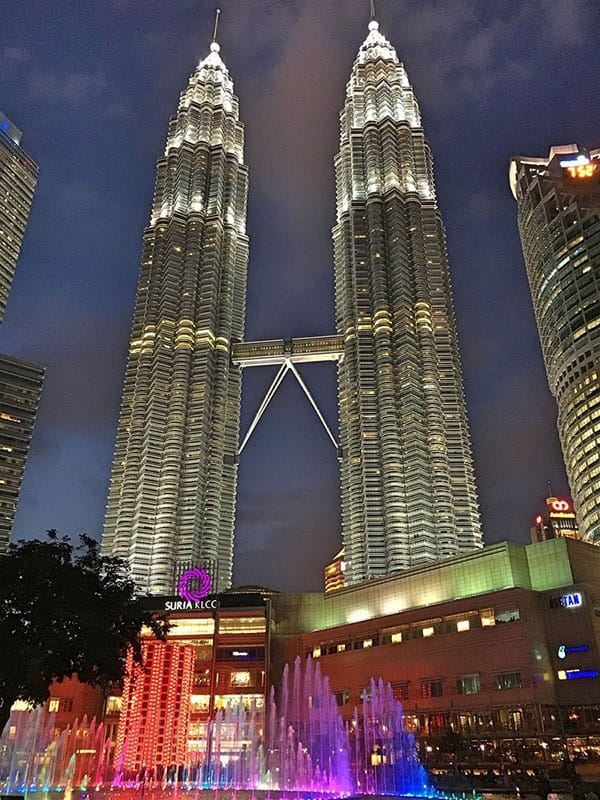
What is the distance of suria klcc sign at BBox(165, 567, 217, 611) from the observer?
4149 inches

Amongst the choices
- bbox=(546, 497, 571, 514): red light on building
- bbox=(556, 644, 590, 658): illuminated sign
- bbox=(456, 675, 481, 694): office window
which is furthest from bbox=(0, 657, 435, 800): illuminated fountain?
bbox=(546, 497, 571, 514): red light on building

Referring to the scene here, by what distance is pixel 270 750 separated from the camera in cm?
8881

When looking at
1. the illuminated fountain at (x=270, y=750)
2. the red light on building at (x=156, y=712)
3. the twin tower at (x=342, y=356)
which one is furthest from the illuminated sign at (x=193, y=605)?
the twin tower at (x=342, y=356)

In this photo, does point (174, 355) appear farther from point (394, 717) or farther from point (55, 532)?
point (55, 532)

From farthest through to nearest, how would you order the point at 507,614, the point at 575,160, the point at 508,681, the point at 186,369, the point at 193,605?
the point at 575,160 < the point at 186,369 < the point at 193,605 < the point at 507,614 < the point at 508,681

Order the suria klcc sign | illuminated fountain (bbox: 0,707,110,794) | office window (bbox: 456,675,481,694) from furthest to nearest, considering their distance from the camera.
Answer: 1. the suria klcc sign
2. office window (bbox: 456,675,481,694)
3. illuminated fountain (bbox: 0,707,110,794)

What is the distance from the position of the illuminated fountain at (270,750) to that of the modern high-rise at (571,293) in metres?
65.4

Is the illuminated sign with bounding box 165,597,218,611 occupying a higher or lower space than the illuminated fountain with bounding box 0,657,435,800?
higher

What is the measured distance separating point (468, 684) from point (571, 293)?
340 feet

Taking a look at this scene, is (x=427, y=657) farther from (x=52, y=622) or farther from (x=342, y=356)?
(x=342, y=356)

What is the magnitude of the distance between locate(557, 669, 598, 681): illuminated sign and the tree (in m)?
53.9

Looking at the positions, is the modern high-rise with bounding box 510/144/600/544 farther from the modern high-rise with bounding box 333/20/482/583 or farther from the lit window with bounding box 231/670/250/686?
the lit window with bounding box 231/670/250/686

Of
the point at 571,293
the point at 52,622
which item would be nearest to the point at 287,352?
the point at 571,293

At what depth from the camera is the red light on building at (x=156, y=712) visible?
254ft
